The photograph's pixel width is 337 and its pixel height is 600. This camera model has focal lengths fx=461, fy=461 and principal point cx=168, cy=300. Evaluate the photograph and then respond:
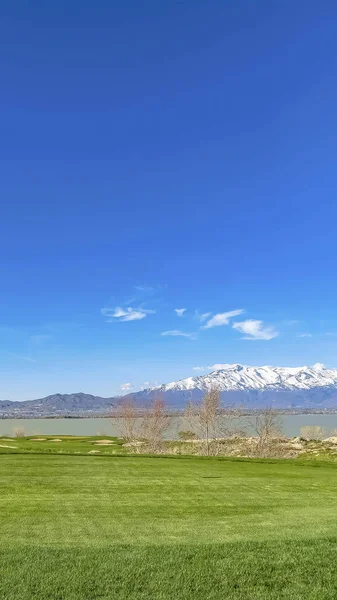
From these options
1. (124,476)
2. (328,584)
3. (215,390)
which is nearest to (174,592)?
(328,584)

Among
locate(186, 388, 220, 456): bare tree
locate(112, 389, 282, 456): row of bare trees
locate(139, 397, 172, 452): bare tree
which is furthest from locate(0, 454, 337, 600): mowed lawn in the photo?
locate(139, 397, 172, 452): bare tree

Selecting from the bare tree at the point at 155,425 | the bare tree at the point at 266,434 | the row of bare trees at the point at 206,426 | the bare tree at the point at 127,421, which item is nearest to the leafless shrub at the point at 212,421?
the row of bare trees at the point at 206,426

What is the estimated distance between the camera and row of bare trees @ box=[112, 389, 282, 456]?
52.8 metres

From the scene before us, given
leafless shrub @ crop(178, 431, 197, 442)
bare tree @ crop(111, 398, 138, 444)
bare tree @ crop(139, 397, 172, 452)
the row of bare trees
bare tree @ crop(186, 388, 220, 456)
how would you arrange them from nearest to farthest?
bare tree @ crop(186, 388, 220, 456), the row of bare trees, bare tree @ crop(139, 397, 172, 452), bare tree @ crop(111, 398, 138, 444), leafless shrub @ crop(178, 431, 197, 442)

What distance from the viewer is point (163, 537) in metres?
8.32

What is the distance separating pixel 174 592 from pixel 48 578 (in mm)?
1668

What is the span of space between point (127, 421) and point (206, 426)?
15.3m

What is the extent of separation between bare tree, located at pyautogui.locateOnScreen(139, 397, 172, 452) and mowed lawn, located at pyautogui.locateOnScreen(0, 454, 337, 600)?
1633 inches

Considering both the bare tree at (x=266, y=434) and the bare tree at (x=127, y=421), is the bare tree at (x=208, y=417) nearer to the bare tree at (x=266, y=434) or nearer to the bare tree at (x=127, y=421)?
the bare tree at (x=266, y=434)

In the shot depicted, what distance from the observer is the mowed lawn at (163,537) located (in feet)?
19.4

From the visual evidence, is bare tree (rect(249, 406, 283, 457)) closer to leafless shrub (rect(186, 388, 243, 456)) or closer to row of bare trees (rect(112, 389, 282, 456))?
row of bare trees (rect(112, 389, 282, 456))

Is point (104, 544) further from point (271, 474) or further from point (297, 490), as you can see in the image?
point (271, 474)

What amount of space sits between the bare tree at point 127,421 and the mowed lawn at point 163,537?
161 ft

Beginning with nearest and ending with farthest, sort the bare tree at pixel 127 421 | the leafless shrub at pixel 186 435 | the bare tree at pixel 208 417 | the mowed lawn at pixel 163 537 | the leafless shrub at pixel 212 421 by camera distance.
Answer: the mowed lawn at pixel 163 537 → the bare tree at pixel 208 417 → the leafless shrub at pixel 212 421 → the bare tree at pixel 127 421 → the leafless shrub at pixel 186 435
